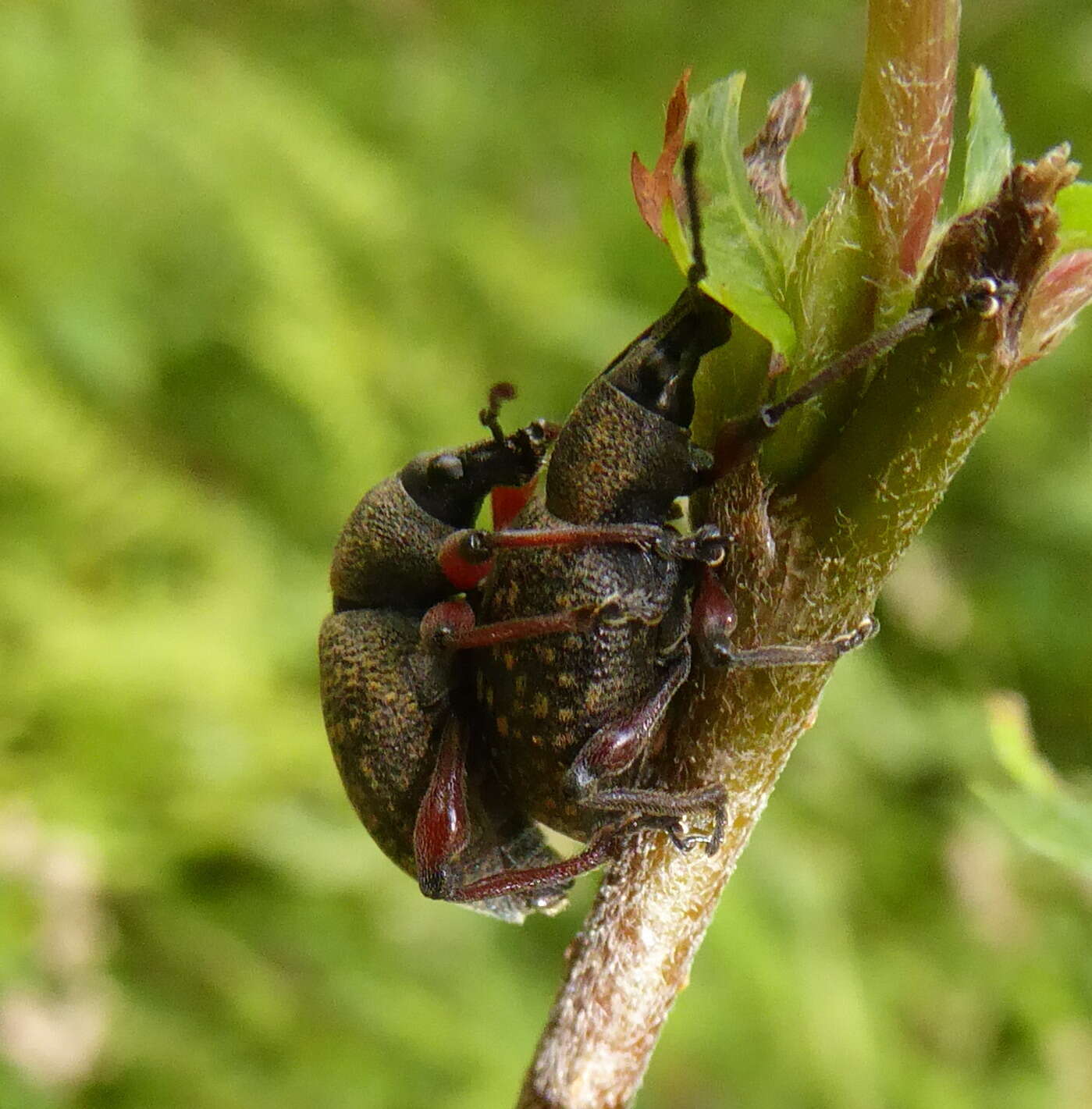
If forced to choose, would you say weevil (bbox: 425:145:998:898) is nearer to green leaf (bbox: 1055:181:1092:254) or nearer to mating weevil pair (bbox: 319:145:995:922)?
mating weevil pair (bbox: 319:145:995:922)

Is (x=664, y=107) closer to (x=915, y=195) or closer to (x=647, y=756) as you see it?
(x=915, y=195)

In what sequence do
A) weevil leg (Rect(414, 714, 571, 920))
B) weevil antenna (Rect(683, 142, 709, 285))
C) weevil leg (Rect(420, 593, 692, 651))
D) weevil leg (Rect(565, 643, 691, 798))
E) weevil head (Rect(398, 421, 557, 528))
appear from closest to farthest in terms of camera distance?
weevil antenna (Rect(683, 142, 709, 285)) < weevil leg (Rect(565, 643, 691, 798)) < weevil leg (Rect(420, 593, 692, 651)) < weevil leg (Rect(414, 714, 571, 920)) < weevil head (Rect(398, 421, 557, 528))

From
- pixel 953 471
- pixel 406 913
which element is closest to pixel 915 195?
pixel 953 471

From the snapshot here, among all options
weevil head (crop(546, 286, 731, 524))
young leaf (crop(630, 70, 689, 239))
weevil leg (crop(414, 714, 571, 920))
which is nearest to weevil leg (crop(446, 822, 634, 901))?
weevil leg (crop(414, 714, 571, 920))

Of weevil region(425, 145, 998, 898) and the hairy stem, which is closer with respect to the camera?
the hairy stem

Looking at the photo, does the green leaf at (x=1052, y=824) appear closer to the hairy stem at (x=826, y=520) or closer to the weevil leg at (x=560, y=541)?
the hairy stem at (x=826, y=520)

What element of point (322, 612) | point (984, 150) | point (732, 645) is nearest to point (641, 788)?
point (732, 645)
